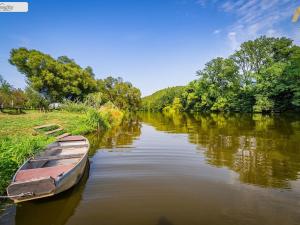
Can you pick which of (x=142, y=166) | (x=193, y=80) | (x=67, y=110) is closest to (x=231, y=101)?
(x=193, y=80)

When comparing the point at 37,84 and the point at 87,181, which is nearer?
the point at 87,181

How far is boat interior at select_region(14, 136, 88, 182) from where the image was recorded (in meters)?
5.61

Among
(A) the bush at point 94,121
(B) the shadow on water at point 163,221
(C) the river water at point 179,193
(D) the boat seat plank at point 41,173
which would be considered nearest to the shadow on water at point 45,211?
(C) the river water at point 179,193

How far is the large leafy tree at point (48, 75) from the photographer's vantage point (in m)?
35.5

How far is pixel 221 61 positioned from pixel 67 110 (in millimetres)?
38092

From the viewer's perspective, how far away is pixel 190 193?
20.0ft

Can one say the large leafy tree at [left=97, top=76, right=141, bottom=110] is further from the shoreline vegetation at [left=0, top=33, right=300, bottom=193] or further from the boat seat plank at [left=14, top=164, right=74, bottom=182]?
the boat seat plank at [left=14, top=164, right=74, bottom=182]

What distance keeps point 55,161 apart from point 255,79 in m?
42.9

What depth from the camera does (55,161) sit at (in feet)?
25.4

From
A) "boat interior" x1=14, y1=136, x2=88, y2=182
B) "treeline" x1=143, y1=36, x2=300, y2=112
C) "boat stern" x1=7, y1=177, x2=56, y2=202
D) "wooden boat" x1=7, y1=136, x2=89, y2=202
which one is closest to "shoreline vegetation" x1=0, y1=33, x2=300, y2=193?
"treeline" x1=143, y1=36, x2=300, y2=112

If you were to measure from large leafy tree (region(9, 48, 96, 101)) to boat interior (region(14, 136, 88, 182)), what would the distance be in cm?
2944

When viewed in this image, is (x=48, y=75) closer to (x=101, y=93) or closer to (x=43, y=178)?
(x=101, y=93)

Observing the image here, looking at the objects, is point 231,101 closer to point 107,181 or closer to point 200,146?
point 200,146

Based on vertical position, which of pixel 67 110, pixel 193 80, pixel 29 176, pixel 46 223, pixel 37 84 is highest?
pixel 193 80
